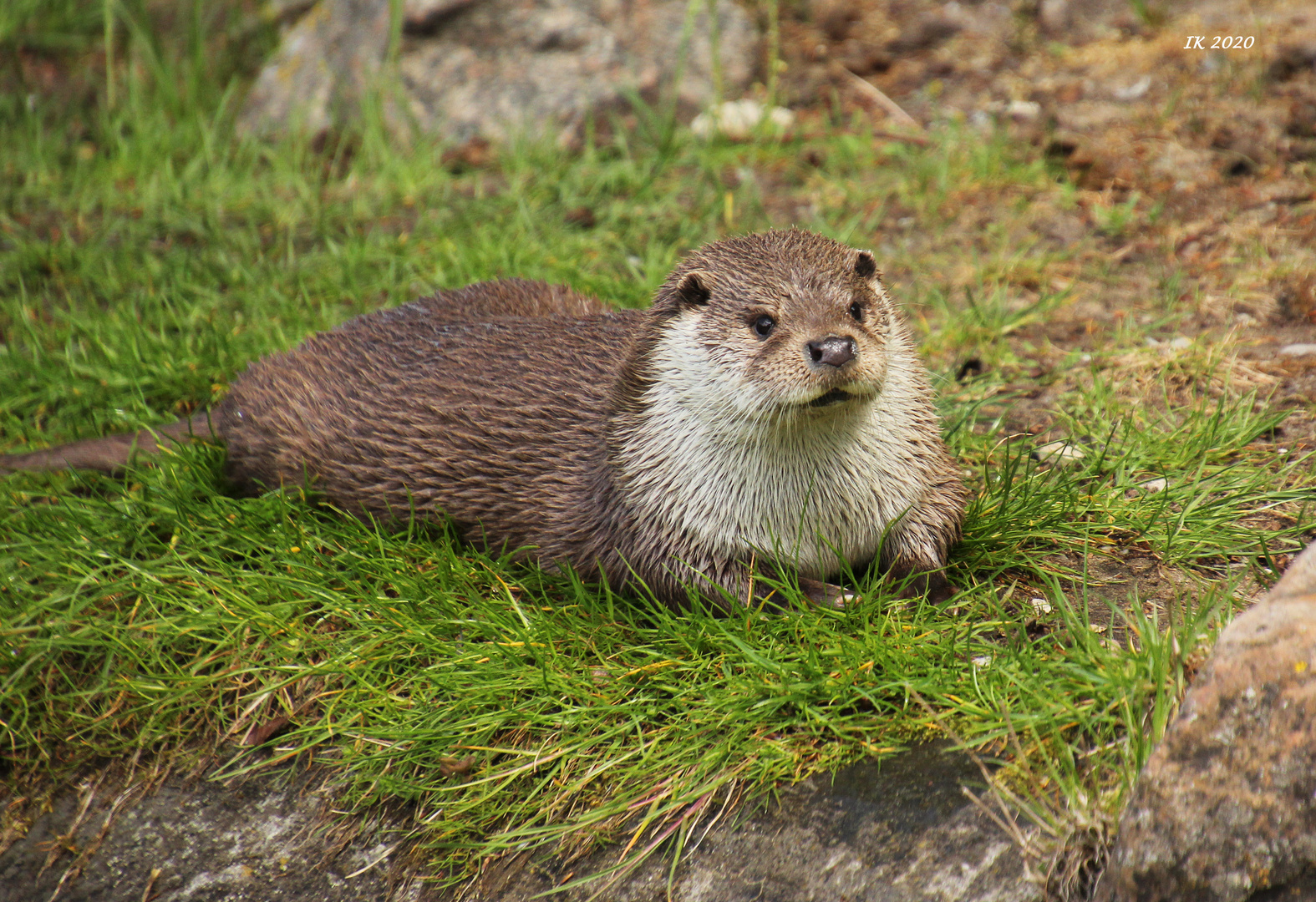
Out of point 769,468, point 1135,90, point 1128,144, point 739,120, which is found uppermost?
point 1135,90

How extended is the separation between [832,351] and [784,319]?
0.17 meters

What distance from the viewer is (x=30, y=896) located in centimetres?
255

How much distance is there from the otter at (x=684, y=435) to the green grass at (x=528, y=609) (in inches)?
4.3

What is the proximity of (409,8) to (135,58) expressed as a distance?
1377 mm

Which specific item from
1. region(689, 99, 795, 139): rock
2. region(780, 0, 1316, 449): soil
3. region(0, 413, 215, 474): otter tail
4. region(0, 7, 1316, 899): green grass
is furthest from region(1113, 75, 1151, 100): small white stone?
region(0, 413, 215, 474): otter tail

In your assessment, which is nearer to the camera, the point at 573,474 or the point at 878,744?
the point at 878,744

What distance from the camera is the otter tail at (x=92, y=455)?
3.22m

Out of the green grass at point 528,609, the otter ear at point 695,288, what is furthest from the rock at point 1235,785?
the otter ear at point 695,288

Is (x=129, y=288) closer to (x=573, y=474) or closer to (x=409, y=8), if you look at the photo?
(x=409, y=8)

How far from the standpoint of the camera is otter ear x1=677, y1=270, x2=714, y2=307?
2.47m

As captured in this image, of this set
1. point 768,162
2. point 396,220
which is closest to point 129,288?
point 396,220

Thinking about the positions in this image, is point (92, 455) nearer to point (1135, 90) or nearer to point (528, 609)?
point (528, 609)

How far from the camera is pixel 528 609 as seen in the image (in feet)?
8.66

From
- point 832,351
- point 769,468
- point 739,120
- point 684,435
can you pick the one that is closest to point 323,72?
point 739,120
